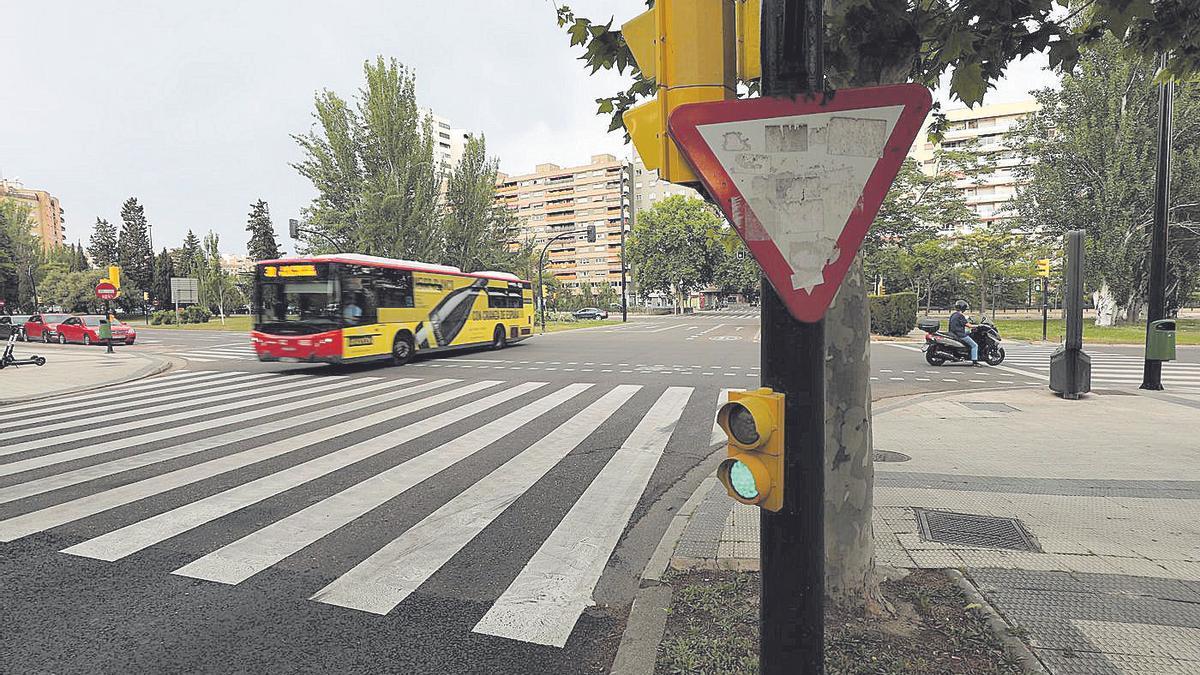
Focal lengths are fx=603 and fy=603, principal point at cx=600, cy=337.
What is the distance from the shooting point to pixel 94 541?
438cm

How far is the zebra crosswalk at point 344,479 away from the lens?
3.88 m

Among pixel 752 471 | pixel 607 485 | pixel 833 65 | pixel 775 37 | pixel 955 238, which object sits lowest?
pixel 607 485

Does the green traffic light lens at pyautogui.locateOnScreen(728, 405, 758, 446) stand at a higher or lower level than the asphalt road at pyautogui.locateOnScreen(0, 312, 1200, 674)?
higher

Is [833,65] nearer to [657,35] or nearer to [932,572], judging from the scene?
[657,35]

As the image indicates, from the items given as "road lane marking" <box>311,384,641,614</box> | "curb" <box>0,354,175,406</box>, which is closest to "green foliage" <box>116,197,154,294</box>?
"curb" <box>0,354,175,406</box>

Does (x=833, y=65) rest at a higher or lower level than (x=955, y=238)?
lower

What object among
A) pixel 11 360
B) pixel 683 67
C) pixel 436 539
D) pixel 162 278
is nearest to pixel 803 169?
pixel 683 67

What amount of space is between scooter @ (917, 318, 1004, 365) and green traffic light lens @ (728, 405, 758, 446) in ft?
51.3

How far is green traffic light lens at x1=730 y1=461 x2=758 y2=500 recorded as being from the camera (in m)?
1.87

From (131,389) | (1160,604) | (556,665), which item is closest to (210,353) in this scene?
(131,389)

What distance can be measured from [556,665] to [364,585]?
58.8 inches

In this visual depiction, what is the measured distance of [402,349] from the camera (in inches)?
662

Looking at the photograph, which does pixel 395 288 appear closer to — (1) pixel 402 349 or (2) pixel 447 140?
(1) pixel 402 349

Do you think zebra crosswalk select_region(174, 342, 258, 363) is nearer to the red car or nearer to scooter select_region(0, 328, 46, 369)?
scooter select_region(0, 328, 46, 369)
